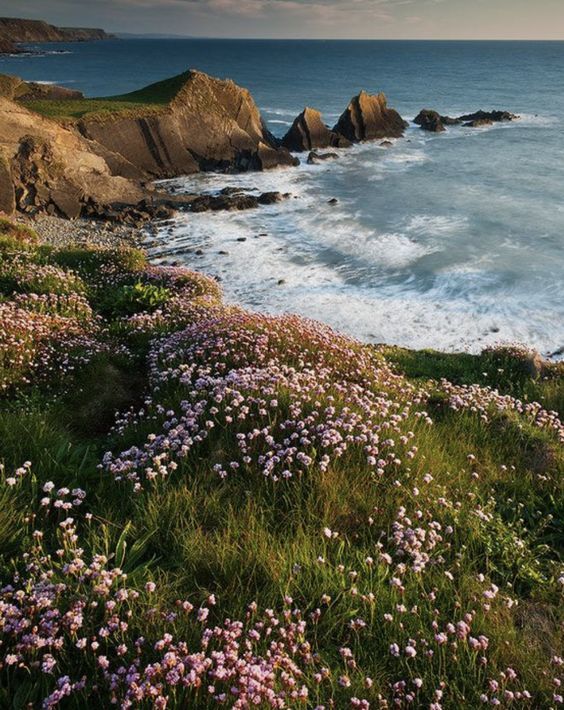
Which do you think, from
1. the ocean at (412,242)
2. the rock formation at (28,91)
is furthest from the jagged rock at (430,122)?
the rock formation at (28,91)

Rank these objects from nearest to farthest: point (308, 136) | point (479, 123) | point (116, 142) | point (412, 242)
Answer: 1. point (412, 242)
2. point (116, 142)
3. point (308, 136)
4. point (479, 123)

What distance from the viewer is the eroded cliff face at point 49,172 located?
3572 centimetres

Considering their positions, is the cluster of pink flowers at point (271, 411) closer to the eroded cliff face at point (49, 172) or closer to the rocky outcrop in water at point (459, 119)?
the eroded cliff face at point (49, 172)

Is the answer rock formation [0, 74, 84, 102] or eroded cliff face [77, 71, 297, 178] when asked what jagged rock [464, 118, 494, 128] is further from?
rock formation [0, 74, 84, 102]

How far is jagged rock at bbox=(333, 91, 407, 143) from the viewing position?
68062 mm

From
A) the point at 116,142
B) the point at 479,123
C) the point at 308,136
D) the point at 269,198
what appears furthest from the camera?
the point at 479,123

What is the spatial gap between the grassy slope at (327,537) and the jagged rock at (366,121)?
222 ft

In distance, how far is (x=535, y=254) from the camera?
30.0m

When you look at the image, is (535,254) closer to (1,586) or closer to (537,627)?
(537,627)

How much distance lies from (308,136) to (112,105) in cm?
2266

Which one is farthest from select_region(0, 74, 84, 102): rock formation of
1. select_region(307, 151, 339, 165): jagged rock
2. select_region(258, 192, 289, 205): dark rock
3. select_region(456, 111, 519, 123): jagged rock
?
select_region(456, 111, 519, 123): jagged rock

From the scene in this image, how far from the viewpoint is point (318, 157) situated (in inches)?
2270

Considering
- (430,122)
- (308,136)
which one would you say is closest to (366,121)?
(308,136)

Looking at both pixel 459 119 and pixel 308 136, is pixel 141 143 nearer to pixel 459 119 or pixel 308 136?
pixel 308 136
